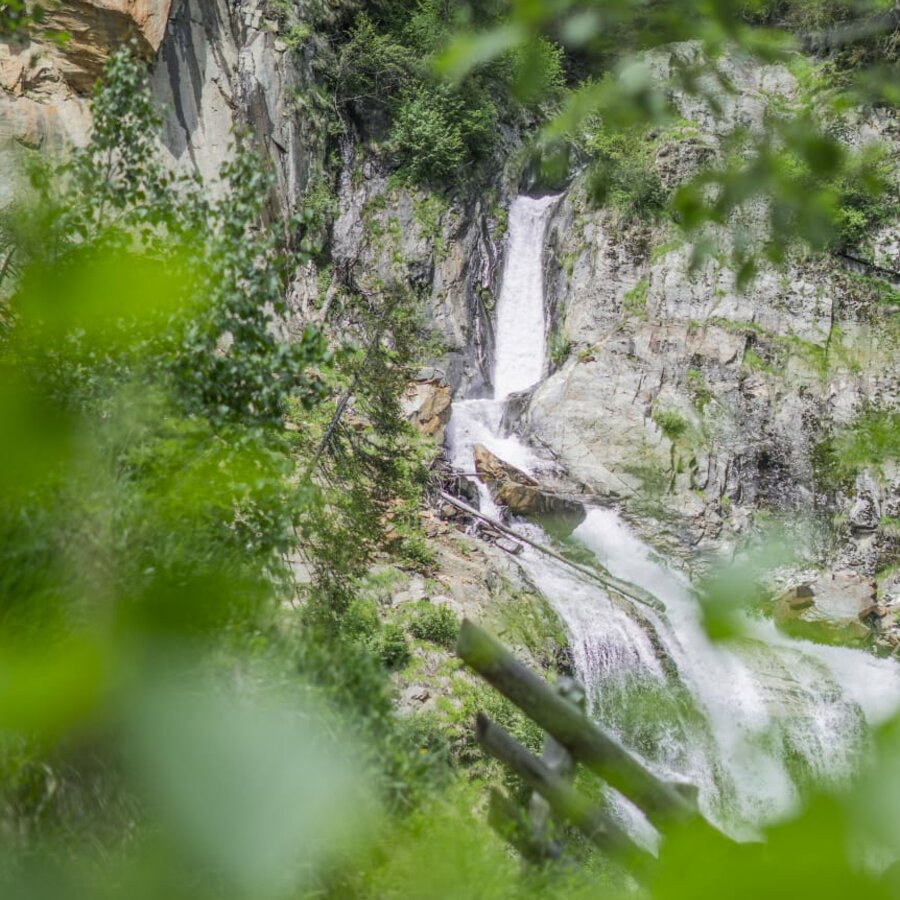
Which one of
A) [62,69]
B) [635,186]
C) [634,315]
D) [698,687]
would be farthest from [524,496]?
[62,69]

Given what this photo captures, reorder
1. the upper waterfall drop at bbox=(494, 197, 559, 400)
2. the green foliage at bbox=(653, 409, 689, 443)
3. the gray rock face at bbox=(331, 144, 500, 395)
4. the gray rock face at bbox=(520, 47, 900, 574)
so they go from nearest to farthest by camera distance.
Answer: the gray rock face at bbox=(520, 47, 900, 574), the green foliage at bbox=(653, 409, 689, 443), the gray rock face at bbox=(331, 144, 500, 395), the upper waterfall drop at bbox=(494, 197, 559, 400)

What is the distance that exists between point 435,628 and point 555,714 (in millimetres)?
5414

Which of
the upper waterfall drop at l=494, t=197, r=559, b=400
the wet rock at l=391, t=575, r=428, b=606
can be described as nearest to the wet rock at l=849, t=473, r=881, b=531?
the upper waterfall drop at l=494, t=197, r=559, b=400

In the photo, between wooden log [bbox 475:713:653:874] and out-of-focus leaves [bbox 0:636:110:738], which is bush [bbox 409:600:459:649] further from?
out-of-focus leaves [bbox 0:636:110:738]

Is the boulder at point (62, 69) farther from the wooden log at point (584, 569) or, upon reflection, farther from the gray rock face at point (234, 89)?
the wooden log at point (584, 569)

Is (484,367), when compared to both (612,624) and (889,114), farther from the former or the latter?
(889,114)

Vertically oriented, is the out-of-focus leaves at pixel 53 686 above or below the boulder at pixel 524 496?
above

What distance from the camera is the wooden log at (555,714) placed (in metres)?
2.32

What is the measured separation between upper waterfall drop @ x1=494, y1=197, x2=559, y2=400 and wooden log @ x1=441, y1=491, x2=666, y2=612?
4788 mm

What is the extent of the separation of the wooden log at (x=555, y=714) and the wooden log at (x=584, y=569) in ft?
26.0

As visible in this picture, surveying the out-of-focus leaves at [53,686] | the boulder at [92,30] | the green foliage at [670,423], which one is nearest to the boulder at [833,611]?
the green foliage at [670,423]

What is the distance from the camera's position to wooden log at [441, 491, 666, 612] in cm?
1041

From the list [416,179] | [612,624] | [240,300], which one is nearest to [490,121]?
[416,179]

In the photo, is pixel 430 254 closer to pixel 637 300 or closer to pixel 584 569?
pixel 637 300
